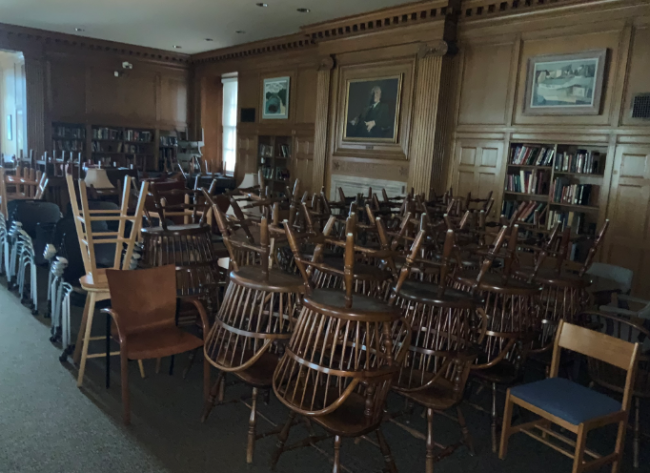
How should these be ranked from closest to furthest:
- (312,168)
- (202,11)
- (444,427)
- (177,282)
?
(444,427) → (177,282) → (202,11) → (312,168)

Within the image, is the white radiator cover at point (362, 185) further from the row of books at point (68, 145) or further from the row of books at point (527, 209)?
the row of books at point (68, 145)

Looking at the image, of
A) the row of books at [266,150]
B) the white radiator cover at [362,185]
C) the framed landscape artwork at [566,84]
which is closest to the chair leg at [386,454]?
the framed landscape artwork at [566,84]

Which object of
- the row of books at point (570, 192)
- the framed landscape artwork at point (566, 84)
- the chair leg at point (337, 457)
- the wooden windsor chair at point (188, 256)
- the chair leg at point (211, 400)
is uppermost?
the framed landscape artwork at point (566, 84)

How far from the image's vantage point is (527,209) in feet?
19.7

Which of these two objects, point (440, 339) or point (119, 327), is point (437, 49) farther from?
point (119, 327)

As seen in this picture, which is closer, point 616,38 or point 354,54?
point 616,38

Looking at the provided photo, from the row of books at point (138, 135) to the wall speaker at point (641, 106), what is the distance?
9097 mm

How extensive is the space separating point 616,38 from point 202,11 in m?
5.46

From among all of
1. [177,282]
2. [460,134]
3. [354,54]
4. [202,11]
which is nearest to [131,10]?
[202,11]

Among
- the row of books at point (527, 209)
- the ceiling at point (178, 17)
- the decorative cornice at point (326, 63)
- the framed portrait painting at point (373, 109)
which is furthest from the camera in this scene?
the decorative cornice at point (326, 63)

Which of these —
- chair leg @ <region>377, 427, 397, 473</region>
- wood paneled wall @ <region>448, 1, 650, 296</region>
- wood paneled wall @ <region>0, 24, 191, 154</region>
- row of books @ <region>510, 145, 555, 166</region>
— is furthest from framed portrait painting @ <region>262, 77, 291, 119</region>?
chair leg @ <region>377, 427, 397, 473</region>

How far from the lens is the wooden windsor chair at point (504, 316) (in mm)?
2537

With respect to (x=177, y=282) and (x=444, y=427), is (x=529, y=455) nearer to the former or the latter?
(x=444, y=427)

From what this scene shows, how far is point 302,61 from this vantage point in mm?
8805
